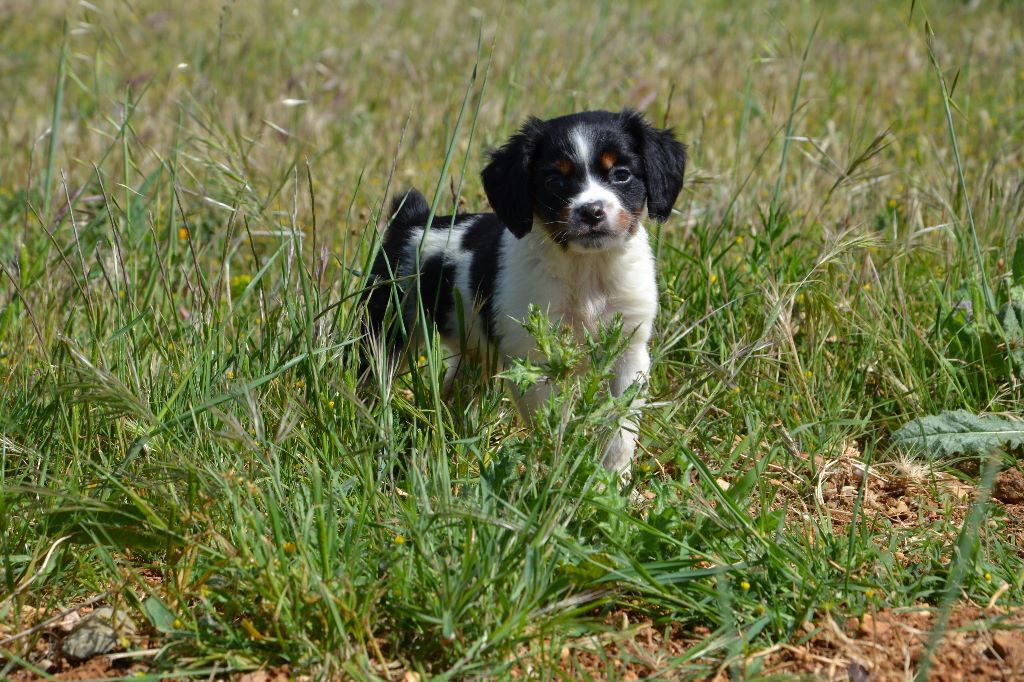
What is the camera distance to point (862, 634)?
7.76 feet

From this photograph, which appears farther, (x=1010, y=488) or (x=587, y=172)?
(x=587, y=172)

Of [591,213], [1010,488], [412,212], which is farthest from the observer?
[412,212]

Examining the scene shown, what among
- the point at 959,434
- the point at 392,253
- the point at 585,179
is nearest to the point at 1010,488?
the point at 959,434

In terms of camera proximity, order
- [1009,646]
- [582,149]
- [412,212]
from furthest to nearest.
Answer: [412,212] → [582,149] → [1009,646]

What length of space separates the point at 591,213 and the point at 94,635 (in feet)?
5.95

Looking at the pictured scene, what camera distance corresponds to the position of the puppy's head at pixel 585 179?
11.3 feet

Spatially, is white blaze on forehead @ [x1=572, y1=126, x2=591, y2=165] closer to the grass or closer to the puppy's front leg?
the grass

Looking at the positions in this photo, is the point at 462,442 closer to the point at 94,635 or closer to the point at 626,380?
the point at 94,635

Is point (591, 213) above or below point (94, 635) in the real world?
above

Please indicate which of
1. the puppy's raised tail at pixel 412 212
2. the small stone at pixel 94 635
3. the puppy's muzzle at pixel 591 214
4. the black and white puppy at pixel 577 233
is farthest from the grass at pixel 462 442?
the puppy's muzzle at pixel 591 214

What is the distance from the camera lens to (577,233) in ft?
11.3

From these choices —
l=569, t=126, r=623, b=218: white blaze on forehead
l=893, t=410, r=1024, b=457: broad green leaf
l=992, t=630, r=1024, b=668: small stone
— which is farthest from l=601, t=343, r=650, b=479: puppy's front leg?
l=992, t=630, r=1024, b=668: small stone

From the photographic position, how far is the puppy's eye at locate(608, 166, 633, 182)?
3.57 metres

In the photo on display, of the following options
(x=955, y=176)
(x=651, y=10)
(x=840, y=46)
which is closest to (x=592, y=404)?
(x=955, y=176)
